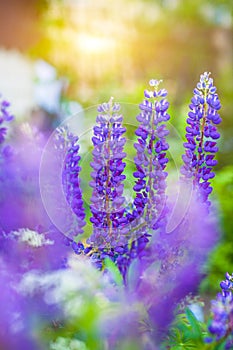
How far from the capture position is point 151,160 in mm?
920

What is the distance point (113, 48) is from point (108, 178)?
2833 millimetres

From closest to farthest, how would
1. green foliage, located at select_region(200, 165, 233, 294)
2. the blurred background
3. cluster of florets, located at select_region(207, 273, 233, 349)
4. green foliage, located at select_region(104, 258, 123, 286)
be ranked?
1. cluster of florets, located at select_region(207, 273, 233, 349)
2. green foliage, located at select_region(104, 258, 123, 286)
3. green foliage, located at select_region(200, 165, 233, 294)
4. the blurred background

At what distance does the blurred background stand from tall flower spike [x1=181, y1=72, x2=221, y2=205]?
6.67 feet

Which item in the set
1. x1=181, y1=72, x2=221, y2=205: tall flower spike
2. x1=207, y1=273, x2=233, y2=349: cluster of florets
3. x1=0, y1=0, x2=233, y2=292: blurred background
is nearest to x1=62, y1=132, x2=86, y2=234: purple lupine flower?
x1=181, y1=72, x2=221, y2=205: tall flower spike

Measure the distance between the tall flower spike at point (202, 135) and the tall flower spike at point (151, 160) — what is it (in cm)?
5

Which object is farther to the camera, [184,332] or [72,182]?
[72,182]

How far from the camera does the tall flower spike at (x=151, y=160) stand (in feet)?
2.99

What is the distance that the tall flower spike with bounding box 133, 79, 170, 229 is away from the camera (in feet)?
2.99

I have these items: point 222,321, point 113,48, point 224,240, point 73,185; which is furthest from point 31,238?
point 113,48

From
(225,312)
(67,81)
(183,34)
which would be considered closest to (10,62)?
(67,81)

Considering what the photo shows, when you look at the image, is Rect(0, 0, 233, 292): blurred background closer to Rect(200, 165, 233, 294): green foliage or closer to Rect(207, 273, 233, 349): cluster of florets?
Rect(200, 165, 233, 294): green foliage

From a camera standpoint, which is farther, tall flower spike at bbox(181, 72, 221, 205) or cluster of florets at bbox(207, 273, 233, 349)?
tall flower spike at bbox(181, 72, 221, 205)

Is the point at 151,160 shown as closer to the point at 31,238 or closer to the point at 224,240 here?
the point at 31,238

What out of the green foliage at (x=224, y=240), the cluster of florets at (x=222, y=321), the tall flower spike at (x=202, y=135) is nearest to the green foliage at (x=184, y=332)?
the cluster of florets at (x=222, y=321)
